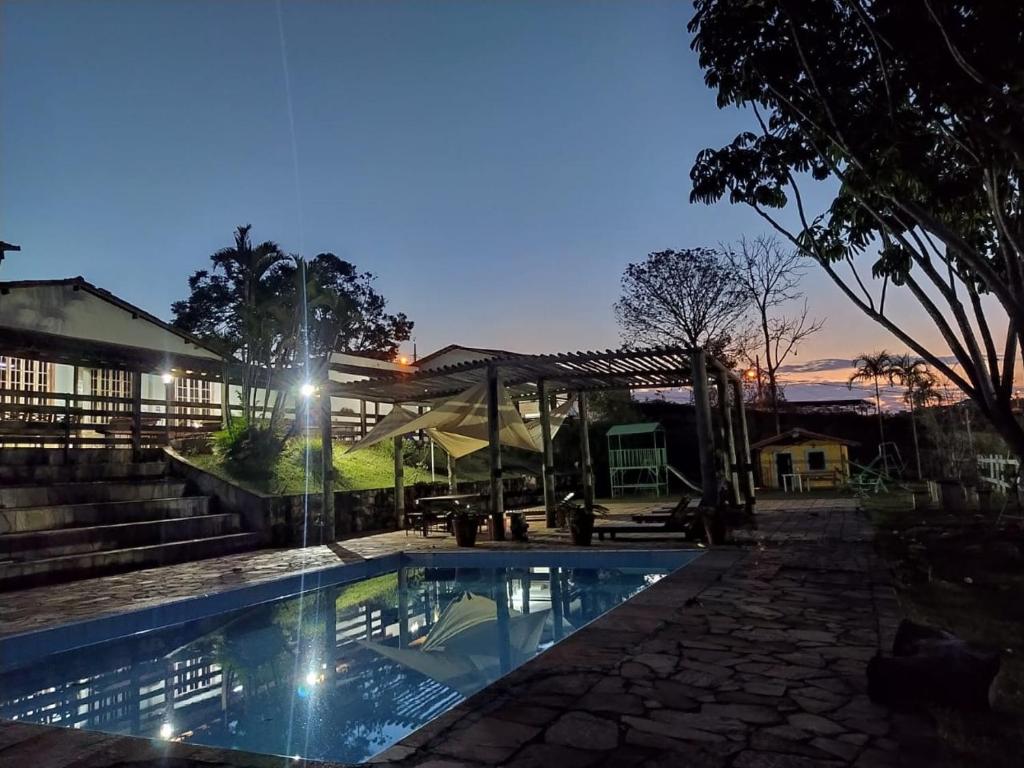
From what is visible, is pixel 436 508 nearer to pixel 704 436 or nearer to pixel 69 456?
pixel 704 436

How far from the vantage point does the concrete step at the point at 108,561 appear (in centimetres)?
686

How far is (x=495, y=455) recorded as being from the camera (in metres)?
9.45

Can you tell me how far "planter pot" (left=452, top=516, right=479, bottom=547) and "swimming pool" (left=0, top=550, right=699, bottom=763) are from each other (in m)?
0.84

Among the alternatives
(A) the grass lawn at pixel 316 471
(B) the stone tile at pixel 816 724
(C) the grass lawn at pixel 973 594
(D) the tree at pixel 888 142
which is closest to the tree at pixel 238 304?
(A) the grass lawn at pixel 316 471

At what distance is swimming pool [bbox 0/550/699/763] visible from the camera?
365 cm

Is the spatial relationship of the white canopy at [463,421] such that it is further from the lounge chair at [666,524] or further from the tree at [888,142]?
the tree at [888,142]

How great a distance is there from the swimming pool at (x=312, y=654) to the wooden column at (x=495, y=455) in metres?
1.57

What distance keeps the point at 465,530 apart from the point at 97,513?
4962mm

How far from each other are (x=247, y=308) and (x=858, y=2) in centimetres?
1175

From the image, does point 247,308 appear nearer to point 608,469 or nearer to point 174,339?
point 174,339

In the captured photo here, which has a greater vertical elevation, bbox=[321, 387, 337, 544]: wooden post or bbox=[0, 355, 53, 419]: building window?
bbox=[0, 355, 53, 419]: building window

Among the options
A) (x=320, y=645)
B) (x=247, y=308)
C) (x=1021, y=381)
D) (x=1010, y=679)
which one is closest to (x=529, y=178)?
(x=247, y=308)

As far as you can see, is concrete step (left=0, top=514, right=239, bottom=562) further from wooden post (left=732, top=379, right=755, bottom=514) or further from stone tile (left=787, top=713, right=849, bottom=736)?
wooden post (left=732, top=379, right=755, bottom=514)

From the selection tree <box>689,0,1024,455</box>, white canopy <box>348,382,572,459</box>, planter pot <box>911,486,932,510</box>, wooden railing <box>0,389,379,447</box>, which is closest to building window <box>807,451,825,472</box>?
planter pot <box>911,486,932,510</box>
